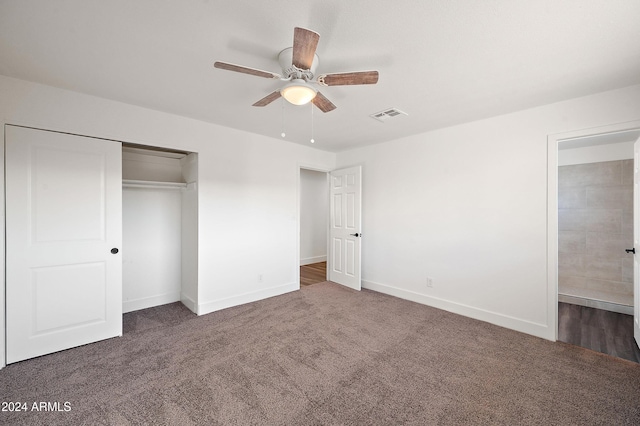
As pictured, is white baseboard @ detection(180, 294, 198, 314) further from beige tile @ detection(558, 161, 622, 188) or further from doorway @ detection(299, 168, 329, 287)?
beige tile @ detection(558, 161, 622, 188)

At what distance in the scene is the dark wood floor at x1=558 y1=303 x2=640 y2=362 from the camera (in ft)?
8.54

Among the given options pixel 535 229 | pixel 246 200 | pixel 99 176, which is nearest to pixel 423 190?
pixel 535 229

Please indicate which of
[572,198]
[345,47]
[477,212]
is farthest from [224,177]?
[572,198]

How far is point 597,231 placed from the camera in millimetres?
3693

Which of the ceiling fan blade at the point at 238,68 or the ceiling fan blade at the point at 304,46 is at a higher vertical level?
the ceiling fan blade at the point at 304,46

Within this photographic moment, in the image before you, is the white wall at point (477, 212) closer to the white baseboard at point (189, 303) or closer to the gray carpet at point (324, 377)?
the gray carpet at point (324, 377)

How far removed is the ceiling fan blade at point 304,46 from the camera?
136 centimetres

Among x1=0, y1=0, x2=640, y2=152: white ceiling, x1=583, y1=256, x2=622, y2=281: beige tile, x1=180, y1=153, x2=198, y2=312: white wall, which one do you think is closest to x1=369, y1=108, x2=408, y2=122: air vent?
x1=0, y1=0, x2=640, y2=152: white ceiling

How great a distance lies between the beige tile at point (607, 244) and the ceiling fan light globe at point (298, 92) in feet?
14.7

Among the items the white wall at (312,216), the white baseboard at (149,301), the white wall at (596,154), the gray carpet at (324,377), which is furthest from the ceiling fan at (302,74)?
the white wall at (312,216)

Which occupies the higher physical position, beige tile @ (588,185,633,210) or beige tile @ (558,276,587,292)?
beige tile @ (588,185,633,210)

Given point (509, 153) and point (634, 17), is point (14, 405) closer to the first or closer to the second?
point (634, 17)

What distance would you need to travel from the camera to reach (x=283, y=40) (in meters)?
1.77

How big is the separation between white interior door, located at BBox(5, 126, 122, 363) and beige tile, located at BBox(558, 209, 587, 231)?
233 inches
